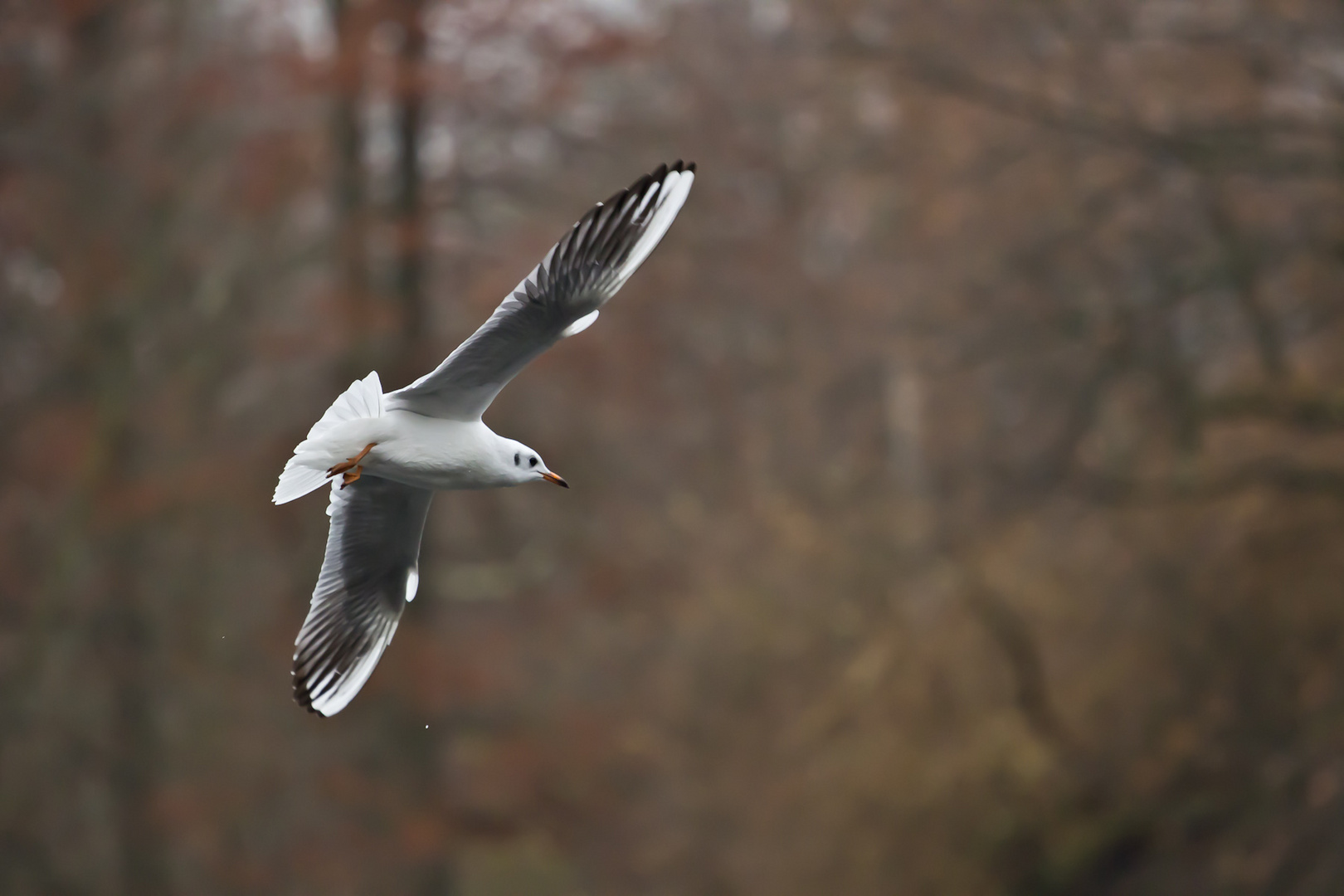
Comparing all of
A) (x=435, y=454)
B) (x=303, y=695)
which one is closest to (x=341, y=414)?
(x=435, y=454)

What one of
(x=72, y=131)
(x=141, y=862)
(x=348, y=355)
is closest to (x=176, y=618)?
(x=141, y=862)

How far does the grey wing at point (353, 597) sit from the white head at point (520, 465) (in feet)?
2.43

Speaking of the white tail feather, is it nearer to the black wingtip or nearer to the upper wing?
the upper wing

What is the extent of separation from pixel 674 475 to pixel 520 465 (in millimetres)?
9437

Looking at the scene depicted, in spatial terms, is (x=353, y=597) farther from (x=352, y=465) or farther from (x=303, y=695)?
(x=352, y=465)

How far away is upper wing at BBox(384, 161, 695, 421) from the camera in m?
4.14

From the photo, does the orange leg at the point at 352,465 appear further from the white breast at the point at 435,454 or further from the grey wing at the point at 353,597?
the grey wing at the point at 353,597

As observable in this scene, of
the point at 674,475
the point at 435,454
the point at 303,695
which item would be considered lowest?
the point at 303,695

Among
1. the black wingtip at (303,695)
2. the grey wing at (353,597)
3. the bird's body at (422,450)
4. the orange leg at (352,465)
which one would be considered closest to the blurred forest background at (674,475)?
the grey wing at (353,597)

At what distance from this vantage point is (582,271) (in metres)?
4.18

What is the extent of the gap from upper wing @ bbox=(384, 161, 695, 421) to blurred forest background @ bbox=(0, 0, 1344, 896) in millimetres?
5235


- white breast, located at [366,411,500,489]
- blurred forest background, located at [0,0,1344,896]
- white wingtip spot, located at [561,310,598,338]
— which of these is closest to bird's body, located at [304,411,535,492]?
white breast, located at [366,411,500,489]

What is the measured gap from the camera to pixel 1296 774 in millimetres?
8227

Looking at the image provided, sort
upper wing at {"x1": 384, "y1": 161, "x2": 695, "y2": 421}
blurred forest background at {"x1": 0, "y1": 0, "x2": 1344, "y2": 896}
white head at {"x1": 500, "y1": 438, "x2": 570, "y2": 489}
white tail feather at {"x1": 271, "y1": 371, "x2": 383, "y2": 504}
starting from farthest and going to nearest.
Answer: blurred forest background at {"x1": 0, "y1": 0, "x2": 1344, "y2": 896} → white head at {"x1": 500, "y1": 438, "x2": 570, "y2": 489} → white tail feather at {"x1": 271, "y1": 371, "x2": 383, "y2": 504} → upper wing at {"x1": 384, "y1": 161, "x2": 695, "y2": 421}
